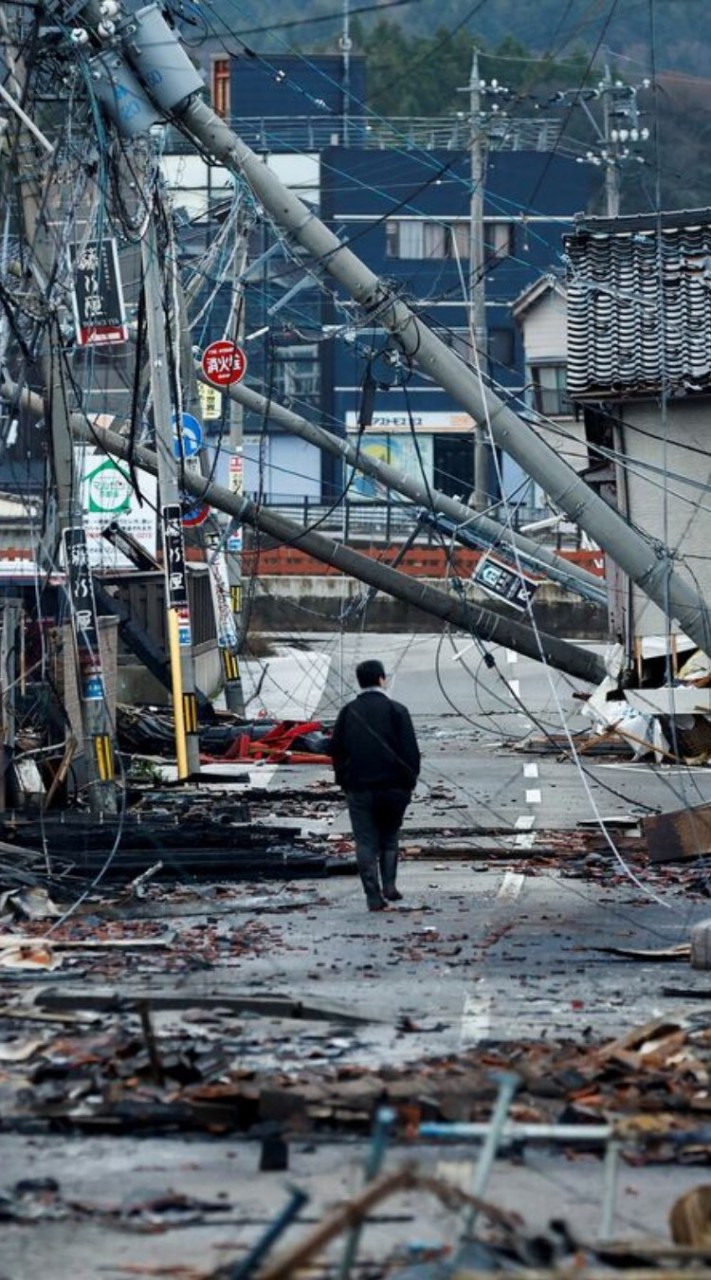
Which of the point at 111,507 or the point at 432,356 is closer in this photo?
the point at 432,356

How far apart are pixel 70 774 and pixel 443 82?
7279 cm

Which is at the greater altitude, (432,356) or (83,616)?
(432,356)

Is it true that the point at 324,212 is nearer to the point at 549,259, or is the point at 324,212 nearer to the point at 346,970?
the point at 549,259

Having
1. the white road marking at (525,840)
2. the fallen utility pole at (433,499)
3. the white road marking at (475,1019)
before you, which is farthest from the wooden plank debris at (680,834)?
the fallen utility pole at (433,499)

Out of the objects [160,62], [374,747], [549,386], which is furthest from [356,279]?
[549,386]

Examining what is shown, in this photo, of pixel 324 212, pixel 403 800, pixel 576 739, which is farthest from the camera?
pixel 324 212

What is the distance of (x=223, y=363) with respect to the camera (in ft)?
96.9

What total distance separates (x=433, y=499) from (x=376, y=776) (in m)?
13.2

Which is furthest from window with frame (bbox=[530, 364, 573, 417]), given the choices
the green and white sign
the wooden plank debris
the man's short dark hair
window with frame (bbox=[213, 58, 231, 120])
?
the man's short dark hair

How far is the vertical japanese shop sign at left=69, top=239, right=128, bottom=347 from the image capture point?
22.4 m

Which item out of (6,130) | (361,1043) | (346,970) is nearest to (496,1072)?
(361,1043)

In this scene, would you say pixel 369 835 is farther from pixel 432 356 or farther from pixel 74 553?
pixel 74 553

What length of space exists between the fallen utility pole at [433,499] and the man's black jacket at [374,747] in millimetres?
10160

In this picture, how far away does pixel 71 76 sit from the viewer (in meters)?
19.6
